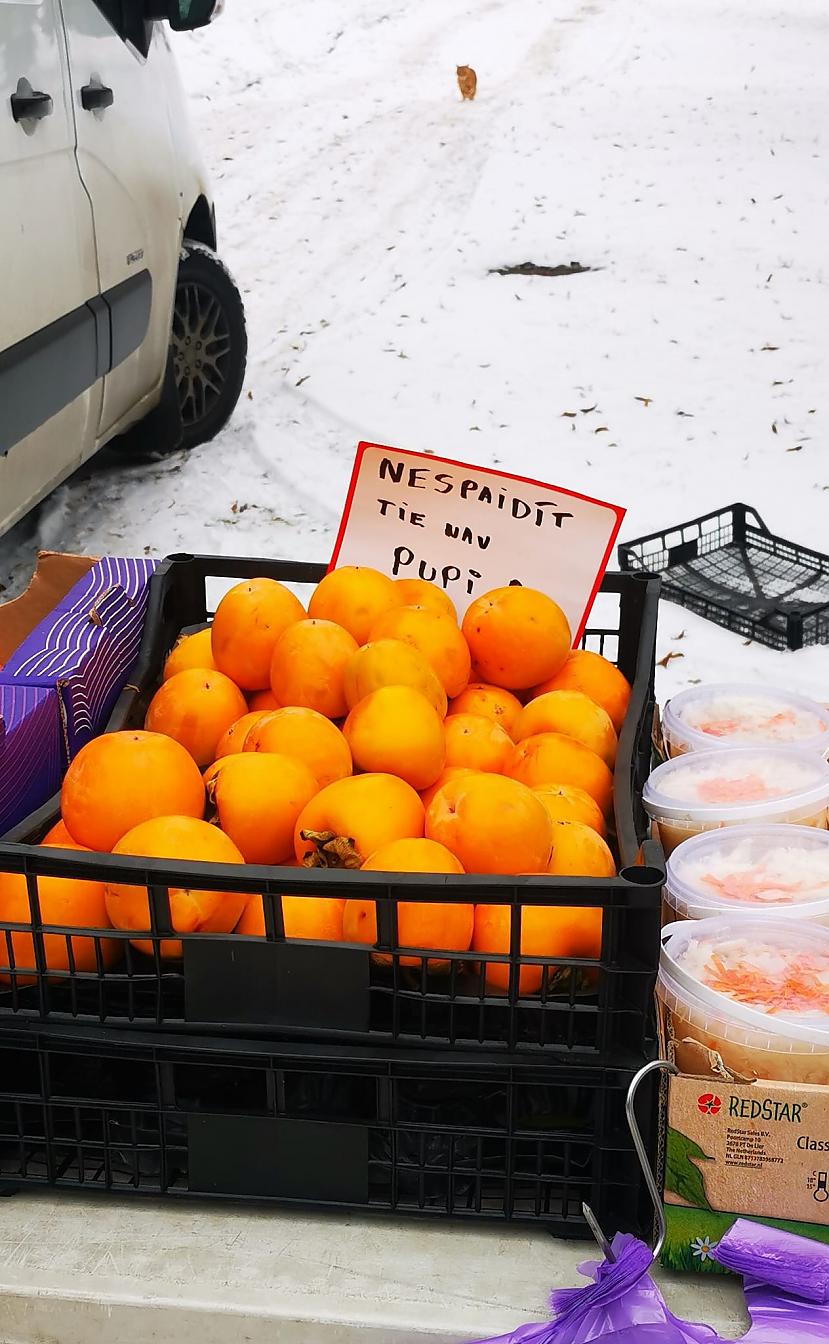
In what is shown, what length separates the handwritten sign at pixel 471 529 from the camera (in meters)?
1.91

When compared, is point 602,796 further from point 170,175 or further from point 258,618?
point 170,175

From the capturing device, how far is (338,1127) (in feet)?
4.33

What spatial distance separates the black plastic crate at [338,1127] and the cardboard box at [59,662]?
1.22ft

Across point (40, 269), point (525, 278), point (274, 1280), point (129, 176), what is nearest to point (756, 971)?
point (274, 1280)

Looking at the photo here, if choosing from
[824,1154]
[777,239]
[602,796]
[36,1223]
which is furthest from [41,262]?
[777,239]

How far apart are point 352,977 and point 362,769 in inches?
14.2

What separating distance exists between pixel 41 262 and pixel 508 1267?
2.77 m

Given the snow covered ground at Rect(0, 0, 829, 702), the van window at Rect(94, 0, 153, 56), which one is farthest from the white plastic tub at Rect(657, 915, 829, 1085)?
the van window at Rect(94, 0, 153, 56)

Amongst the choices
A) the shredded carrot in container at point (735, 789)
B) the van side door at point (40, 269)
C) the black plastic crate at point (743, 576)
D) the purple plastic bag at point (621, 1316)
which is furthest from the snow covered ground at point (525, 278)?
the purple plastic bag at point (621, 1316)

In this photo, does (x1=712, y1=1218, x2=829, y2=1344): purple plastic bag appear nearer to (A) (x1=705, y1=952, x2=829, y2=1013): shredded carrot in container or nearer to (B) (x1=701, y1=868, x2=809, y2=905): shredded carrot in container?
(A) (x1=705, y1=952, x2=829, y2=1013): shredded carrot in container

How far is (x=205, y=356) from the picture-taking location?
4945mm

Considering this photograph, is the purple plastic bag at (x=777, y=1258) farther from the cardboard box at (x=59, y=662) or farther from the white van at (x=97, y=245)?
the white van at (x=97, y=245)

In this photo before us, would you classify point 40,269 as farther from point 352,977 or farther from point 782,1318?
point 782,1318

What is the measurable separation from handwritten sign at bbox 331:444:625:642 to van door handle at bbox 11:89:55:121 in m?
1.69
